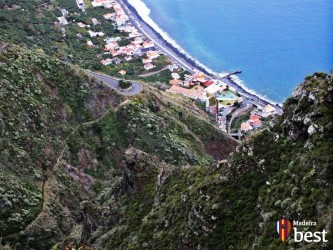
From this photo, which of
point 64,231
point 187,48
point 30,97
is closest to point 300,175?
point 64,231

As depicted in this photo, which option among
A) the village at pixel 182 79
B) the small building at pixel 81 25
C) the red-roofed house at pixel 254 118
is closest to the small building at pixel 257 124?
the village at pixel 182 79

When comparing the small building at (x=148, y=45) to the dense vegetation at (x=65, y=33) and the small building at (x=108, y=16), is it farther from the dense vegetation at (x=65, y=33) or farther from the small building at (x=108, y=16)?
the small building at (x=108, y=16)

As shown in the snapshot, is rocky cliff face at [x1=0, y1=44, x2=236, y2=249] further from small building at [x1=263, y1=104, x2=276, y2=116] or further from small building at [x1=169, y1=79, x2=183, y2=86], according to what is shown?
small building at [x1=169, y1=79, x2=183, y2=86]

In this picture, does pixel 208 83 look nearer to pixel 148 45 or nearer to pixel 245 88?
pixel 245 88

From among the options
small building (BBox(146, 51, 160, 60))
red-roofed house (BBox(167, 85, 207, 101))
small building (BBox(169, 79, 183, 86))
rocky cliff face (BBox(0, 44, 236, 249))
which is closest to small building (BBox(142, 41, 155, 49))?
small building (BBox(146, 51, 160, 60))

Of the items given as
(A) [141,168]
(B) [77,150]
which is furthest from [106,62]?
(A) [141,168]

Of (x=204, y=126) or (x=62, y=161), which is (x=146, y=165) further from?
(x=204, y=126)
